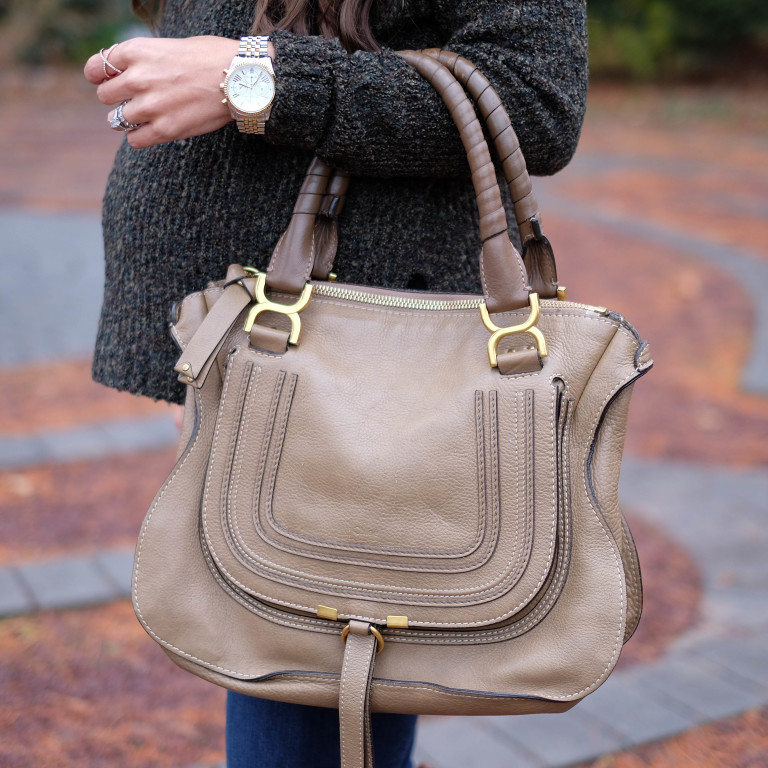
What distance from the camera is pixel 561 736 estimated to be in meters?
2.57

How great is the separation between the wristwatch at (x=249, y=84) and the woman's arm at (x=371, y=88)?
2 centimetres

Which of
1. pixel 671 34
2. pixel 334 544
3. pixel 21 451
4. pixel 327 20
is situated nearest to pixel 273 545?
pixel 334 544

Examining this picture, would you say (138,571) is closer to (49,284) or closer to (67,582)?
(67,582)

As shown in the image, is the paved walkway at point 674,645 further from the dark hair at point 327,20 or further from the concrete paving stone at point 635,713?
the dark hair at point 327,20

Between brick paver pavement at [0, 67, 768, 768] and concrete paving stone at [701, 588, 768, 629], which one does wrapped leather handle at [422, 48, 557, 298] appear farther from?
concrete paving stone at [701, 588, 768, 629]

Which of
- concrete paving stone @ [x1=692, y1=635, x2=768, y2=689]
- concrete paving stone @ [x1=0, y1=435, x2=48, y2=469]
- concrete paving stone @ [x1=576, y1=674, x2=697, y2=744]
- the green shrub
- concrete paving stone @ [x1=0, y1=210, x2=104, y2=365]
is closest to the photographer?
concrete paving stone @ [x1=576, y1=674, x2=697, y2=744]

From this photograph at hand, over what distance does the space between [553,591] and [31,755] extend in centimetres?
190

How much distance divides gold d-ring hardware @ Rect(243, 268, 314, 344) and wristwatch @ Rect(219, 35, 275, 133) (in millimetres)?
237

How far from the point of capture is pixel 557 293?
131cm

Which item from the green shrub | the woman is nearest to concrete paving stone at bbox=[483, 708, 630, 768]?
the woman

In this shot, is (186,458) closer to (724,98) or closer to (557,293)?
(557,293)

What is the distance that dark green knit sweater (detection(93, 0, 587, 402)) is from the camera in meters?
1.25

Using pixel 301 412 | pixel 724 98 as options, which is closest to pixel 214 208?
pixel 301 412

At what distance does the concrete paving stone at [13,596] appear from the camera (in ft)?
10.2
